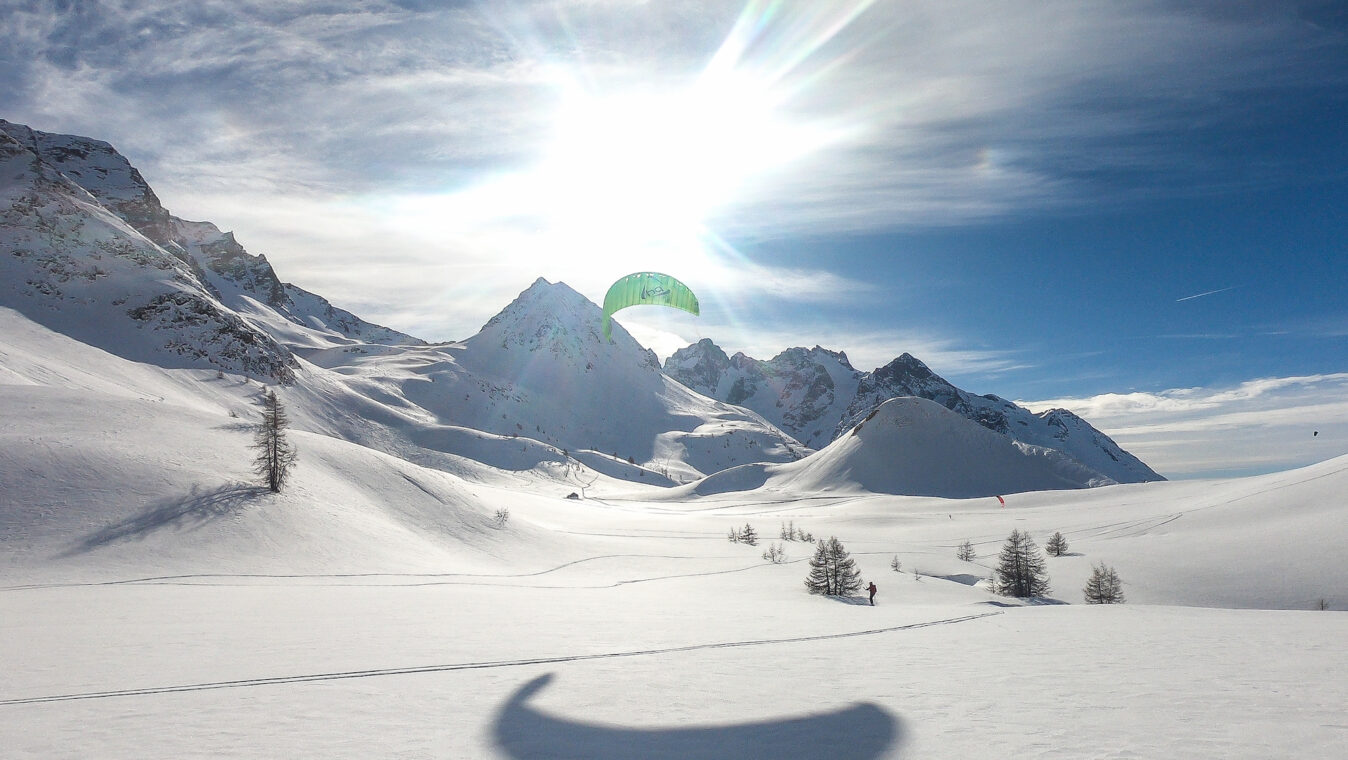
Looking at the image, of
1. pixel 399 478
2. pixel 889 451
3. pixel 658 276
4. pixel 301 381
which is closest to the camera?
pixel 399 478

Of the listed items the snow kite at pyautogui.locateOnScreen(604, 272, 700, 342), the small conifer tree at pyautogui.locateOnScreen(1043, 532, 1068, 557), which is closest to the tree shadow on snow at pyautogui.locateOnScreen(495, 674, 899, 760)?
the small conifer tree at pyautogui.locateOnScreen(1043, 532, 1068, 557)

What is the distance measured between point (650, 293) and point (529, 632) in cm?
4803

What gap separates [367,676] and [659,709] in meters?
5.32

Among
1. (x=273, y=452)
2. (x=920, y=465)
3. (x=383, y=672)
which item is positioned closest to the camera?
(x=383, y=672)

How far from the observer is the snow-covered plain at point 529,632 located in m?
8.44

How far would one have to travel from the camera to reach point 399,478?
43.0 metres

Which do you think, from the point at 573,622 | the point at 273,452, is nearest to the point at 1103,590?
the point at 573,622

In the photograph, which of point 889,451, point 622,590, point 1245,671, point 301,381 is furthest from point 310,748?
point 301,381

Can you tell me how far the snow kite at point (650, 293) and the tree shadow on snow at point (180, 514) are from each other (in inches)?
1377

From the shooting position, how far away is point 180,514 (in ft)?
93.0

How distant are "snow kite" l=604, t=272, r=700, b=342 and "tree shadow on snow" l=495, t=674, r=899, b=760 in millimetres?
51872

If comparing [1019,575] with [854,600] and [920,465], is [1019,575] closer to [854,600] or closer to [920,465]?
[854,600]

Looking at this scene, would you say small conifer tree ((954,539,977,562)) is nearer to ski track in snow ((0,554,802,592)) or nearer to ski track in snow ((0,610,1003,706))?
ski track in snow ((0,554,802,592))

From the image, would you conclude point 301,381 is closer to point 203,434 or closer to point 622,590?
point 203,434
